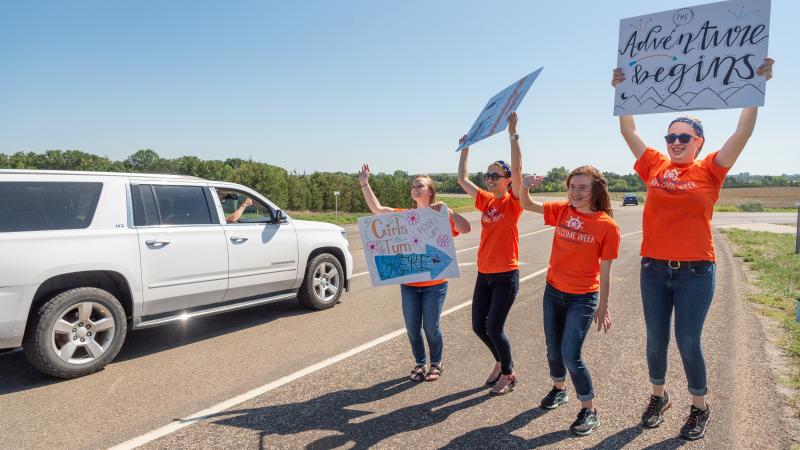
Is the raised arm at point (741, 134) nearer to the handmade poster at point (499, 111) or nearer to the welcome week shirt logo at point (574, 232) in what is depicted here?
the welcome week shirt logo at point (574, 232)

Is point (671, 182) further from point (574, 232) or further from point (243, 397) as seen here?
point (243, 397)

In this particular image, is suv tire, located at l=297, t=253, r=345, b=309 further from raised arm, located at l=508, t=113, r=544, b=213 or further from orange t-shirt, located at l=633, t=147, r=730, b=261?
orange t-shirt, located at l=633, t=147, r=730, b=261

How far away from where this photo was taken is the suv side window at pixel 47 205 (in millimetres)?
4320

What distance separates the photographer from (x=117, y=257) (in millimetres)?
4816

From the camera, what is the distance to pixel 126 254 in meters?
4.89

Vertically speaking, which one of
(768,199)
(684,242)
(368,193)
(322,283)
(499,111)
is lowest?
(768,199)

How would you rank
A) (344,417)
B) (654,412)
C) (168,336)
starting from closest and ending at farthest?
(654,412) < (344,417) < (168,336)

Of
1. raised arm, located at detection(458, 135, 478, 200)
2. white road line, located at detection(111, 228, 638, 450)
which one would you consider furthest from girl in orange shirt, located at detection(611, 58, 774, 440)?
white road line, located at detection(111, 228, 638, 450)

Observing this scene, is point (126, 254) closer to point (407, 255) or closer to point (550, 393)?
point (407, 255)

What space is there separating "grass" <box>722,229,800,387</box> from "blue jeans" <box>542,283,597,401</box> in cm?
220

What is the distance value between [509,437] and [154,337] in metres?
4.38

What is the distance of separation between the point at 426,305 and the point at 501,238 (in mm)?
870

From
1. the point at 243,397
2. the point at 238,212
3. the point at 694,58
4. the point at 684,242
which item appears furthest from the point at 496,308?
the point at 238,212

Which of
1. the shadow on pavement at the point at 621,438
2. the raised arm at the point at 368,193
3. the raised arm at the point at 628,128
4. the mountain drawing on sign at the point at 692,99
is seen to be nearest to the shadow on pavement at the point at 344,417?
the shadow on pavement at the point at 621,438
